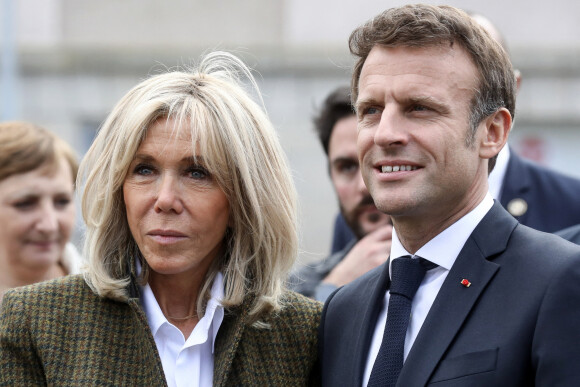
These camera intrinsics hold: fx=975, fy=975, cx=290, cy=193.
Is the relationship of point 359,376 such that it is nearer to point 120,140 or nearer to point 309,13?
point 120,140

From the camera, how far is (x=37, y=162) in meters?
4.64

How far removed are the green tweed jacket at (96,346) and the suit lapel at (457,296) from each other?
66cm

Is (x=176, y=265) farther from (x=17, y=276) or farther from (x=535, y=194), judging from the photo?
(x=535, y=194)

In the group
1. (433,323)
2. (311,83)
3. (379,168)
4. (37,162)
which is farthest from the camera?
(311,83)

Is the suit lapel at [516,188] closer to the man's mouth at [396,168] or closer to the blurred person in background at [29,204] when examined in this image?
the man's mouth at [396,168]

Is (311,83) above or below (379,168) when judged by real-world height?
below

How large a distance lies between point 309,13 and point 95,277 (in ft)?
45.8

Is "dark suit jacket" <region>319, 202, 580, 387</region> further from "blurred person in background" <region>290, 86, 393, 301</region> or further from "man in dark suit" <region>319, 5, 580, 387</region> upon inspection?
"blurred person in background" <region>290, 86, 393, 301</region>

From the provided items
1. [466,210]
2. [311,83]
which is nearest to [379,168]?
[466,210]

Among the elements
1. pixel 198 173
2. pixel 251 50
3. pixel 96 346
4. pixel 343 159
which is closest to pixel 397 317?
pixel 198 173

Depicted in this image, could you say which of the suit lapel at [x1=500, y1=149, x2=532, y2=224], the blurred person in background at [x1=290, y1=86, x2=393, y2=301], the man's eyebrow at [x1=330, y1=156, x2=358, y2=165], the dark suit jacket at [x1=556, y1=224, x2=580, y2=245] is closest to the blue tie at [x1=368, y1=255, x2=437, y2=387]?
the dark suit jacket at [x1=556, y1=224, x2=580, y2=245]

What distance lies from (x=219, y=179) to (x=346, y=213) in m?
1.83

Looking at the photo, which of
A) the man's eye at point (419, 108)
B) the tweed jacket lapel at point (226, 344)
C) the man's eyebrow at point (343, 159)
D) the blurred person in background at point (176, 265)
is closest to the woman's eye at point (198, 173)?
the blurred person in background at point (176, 265)

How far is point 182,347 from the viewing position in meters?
3.32
